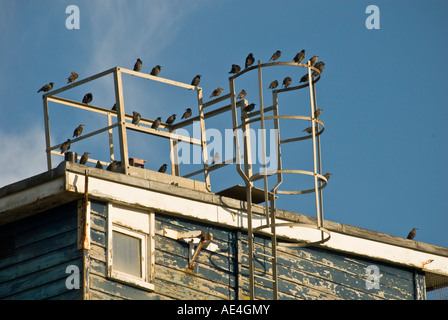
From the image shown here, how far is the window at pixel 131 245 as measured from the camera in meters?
15.7

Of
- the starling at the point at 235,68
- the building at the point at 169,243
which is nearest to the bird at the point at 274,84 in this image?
the starling at the point at 235,68

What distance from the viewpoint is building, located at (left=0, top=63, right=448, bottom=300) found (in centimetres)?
1547

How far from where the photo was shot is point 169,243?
16.3 meters

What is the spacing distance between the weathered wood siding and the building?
2 centimetres

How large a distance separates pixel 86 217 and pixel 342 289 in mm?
4903

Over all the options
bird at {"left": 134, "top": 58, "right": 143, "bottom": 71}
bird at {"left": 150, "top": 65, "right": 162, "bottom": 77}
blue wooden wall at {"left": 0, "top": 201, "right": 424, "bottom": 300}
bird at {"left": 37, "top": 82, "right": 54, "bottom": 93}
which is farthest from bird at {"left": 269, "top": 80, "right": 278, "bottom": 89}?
blue wooden wall at {"left": 0, "top": 201, "right": 424, "bottom": 300}

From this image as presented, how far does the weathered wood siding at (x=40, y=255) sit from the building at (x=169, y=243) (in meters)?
0.02

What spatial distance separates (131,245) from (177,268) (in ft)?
2.62

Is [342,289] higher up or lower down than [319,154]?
lower down

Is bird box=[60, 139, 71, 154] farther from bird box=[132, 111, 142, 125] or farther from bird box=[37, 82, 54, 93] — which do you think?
bird box=[37, 82, 54, 93]

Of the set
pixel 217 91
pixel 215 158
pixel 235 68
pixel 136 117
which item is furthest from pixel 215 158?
pixel 235 68

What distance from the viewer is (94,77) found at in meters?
17.8
